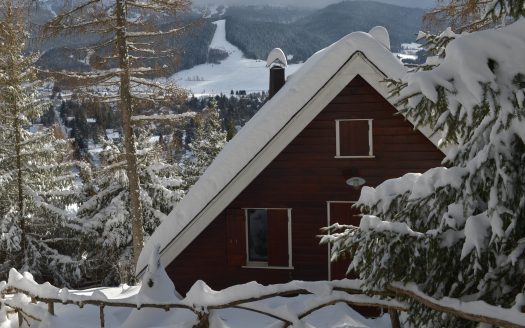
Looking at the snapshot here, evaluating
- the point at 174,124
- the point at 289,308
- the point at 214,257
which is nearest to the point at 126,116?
the point at 174,124

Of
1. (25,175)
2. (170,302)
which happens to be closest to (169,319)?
(170,302)

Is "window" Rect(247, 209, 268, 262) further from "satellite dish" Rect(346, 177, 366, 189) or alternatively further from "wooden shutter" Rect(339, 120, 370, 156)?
"wooden shutter" Rect(339, 120, 370, 156)

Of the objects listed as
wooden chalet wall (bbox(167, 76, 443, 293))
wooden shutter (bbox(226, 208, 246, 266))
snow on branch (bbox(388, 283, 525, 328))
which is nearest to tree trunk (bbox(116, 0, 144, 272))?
wooden chalet wall (bbox(167, 76, 443, 293))

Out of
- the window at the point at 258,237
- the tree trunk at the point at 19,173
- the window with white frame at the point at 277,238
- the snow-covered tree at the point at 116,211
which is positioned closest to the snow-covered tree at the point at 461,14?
the window with white frame at the point at 277,238

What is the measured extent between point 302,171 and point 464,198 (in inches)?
224

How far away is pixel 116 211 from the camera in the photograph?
2170 centimetres

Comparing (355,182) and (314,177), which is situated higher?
(314,177)

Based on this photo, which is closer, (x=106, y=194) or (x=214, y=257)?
(x=214, y=257)

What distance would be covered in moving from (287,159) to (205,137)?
2733 cm

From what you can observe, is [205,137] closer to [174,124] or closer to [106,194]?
[106,194]

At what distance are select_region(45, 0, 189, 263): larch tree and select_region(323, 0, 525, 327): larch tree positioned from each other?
38.8 feet

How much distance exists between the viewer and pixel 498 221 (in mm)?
3209

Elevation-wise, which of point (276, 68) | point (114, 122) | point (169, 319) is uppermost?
point (276, 68)

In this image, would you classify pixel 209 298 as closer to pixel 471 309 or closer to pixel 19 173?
pixel 471 309
